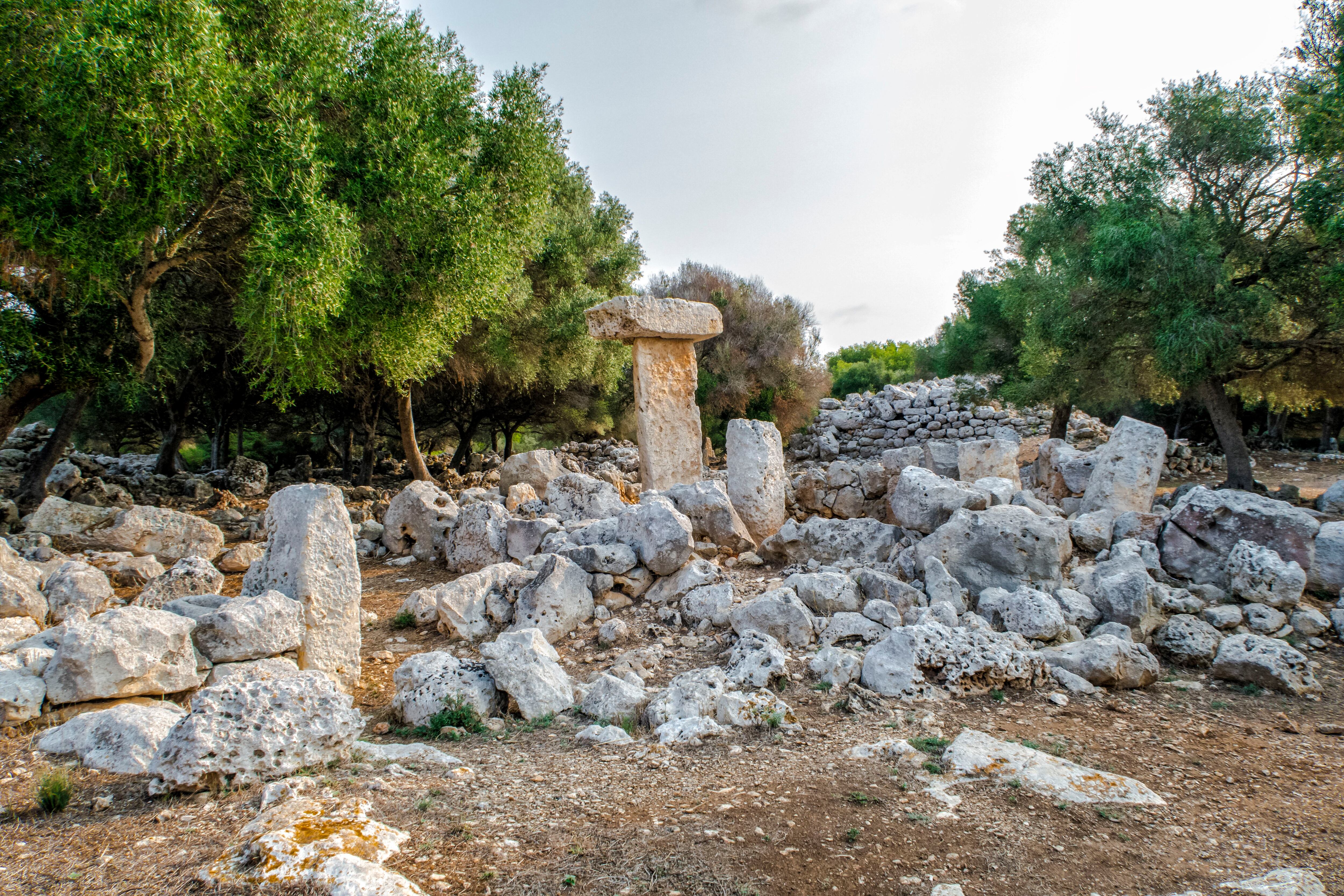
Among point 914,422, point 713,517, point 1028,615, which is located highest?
point 914,422

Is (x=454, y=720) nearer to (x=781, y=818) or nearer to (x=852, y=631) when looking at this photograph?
(x=781, y=818)

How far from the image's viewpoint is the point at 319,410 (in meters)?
20.2

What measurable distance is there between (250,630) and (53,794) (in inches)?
68.9

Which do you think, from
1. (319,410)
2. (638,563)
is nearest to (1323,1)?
(638,563)

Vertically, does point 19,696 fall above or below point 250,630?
below

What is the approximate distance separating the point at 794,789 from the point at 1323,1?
46.8 feet

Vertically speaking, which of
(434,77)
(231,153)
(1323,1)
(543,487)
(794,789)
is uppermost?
(1323,1)

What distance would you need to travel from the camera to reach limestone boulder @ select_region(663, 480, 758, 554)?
7.79m

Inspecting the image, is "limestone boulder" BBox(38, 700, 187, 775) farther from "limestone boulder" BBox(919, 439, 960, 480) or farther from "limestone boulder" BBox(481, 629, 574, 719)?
"limestone boulder" BBox(919, 439, 960, 480)

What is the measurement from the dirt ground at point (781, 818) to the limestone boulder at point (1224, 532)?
7.59 feet

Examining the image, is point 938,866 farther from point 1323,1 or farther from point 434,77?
point 1323,1

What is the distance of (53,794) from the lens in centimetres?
268

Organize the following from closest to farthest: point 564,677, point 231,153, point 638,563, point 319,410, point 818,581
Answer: point 564,677
point 818,581
point 638,563
point 231,153
point 319,410

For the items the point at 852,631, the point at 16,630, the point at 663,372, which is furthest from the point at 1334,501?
the point at 16,630
